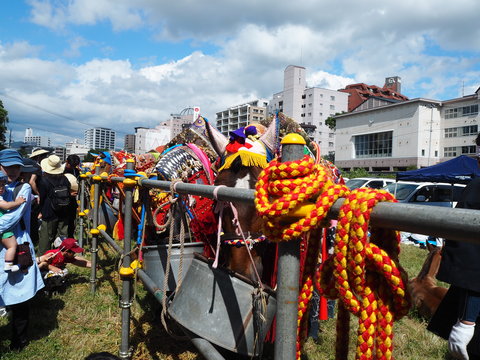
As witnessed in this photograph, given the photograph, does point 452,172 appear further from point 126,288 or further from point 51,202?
point 126,288

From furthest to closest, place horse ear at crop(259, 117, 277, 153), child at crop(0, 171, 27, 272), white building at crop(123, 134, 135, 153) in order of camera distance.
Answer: white building at crop(123, 134, 135, 153), horse ear at crop(259, 117, 277, 153), child at crop(0, 171, 27, 272)

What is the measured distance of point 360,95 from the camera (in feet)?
242

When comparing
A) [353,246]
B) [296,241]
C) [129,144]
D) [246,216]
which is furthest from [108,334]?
[129,144]

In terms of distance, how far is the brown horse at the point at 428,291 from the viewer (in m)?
4.09

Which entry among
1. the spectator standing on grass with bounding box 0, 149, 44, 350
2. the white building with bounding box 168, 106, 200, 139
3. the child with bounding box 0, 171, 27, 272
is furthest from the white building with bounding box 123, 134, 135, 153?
the child with bounding box 0, 171, 27, 272

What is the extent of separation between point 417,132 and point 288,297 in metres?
48.6

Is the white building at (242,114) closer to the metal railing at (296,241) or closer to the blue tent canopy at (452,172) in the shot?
the blue tent canopy at (452,172)

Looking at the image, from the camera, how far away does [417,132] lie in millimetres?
43469

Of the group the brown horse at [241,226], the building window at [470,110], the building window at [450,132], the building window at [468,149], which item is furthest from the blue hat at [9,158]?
the building window at [450,132]

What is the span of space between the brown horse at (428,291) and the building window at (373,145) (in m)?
47.0

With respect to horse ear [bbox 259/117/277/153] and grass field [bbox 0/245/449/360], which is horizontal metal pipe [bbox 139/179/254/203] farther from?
grass field [bbox 0/245/449/360]

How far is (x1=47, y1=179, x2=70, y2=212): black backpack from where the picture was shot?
5.93 meters

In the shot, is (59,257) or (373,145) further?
(373,145)

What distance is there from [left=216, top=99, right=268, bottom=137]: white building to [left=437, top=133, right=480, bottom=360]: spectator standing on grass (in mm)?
88245
